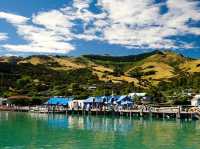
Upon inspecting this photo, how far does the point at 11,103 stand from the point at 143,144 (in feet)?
343

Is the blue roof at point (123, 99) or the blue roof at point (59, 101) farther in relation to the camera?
the blue roof at point (59, 101)

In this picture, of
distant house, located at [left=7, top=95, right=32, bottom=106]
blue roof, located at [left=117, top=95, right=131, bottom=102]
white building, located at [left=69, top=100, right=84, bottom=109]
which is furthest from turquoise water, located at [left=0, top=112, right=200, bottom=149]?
distant house, located at [left=7, top=95, right=32, bottom=106]

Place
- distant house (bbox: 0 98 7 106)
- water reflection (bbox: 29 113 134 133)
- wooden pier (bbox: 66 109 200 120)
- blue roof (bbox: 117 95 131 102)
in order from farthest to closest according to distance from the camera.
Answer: distant house (bbox: 0 98 7 106) → blue roof (bbox: 117 95 131 102) → wooden pier (bbox: 66 109 200 120) → water reflection (bbox: 29 113 134 133)

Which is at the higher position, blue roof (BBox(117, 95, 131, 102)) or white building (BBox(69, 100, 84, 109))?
blue roof (BBox(117, 95, 131, 102))

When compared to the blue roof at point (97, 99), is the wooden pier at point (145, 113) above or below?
below

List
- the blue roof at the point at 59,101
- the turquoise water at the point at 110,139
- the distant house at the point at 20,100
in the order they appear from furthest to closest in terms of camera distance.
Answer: the distant house at the point at 20,100 → the blue roof at the point at 59,101 → the turquoise water at the point at 110,139

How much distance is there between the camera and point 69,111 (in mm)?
121562

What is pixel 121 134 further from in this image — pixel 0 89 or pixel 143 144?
pixel 0 89

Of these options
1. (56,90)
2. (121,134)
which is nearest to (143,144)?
(121,134)

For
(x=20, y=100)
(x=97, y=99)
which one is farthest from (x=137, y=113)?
(x=20, y=100)

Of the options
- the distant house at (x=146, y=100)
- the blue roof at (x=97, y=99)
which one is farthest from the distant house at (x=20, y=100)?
the distant house at (x=146, y=100)

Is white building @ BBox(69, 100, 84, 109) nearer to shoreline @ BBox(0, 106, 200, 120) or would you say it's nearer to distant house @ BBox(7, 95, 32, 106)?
shoreline @ BBox(0, 106, 200, 120)

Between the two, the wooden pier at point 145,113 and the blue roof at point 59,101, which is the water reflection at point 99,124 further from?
the blue roof at point 59,101

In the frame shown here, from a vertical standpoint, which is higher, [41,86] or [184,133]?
[41,86]
